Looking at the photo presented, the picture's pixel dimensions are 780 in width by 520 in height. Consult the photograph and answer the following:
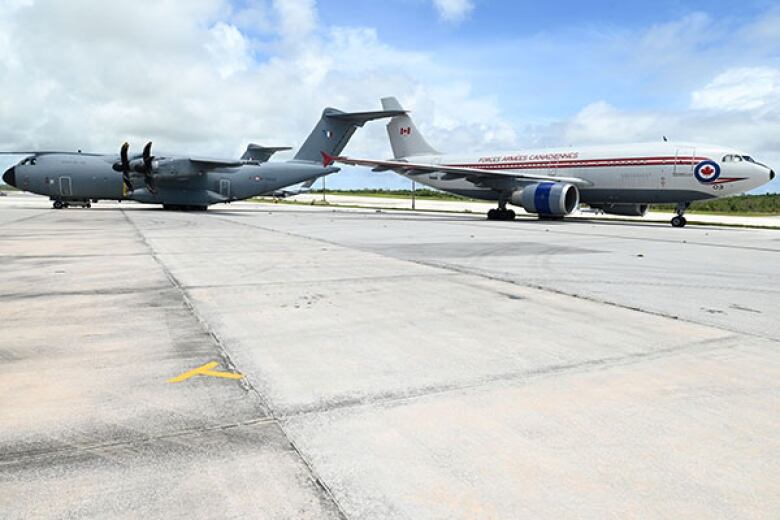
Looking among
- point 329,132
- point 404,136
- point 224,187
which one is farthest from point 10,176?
point 404,136

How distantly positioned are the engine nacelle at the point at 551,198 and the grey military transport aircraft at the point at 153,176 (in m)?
10.2

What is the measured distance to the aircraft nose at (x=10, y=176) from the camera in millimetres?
30219

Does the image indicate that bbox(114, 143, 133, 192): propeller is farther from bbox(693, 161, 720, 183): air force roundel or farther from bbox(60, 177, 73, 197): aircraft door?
bbox(693, 161, 720, 183): air force roundel

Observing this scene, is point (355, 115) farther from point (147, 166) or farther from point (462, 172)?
point (147, 166)

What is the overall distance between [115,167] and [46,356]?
28.2 metres

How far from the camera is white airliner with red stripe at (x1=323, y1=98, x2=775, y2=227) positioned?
76.2 ft

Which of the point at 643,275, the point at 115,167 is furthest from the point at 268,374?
the point at 115,167

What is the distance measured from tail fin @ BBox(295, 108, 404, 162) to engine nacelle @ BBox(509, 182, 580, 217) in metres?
11.5

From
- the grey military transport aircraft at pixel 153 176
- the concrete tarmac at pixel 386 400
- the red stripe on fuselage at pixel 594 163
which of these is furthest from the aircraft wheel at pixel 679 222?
the concrete tarmac at pixel 386 400

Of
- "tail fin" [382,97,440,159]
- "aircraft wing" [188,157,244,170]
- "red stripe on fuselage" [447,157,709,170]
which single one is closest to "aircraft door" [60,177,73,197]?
"aircraft wing" [188,157,244,170]

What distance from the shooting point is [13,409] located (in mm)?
3137

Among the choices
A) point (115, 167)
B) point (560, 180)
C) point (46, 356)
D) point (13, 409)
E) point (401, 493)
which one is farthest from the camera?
point (115, 167)

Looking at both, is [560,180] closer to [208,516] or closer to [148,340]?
[148,340]

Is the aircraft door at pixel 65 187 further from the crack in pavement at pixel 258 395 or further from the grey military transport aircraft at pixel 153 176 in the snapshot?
the crack in pavement at pixel 258 395
